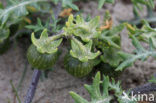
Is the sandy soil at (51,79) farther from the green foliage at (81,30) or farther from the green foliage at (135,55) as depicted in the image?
the green foliage at (81,30)

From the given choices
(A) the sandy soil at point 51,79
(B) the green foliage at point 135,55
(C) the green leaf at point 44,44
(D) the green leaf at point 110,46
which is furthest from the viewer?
(A) the sandy soil at point 51,79

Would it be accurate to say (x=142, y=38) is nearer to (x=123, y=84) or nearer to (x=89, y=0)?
(x=123, y=84)

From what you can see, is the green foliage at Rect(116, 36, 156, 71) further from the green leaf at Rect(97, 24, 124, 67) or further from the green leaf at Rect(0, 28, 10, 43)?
the green leaf at Rect(0, 28, 10, 43)

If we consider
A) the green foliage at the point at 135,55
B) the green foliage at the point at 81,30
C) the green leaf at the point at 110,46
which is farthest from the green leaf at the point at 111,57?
the green foliage at the point at 81,30

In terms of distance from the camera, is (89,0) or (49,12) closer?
(49,12)

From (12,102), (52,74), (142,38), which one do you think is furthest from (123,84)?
(12,102)


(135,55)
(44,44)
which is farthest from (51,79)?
(135,55)

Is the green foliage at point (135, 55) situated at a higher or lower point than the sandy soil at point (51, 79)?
higher

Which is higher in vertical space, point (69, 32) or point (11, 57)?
point (69, 32)

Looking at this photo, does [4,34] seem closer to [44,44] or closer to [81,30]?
[44,44]

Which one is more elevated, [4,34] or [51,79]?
[4,34]

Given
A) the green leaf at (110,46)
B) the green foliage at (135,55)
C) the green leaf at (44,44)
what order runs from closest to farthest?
1. the green leaf at (44,44)
2. the green foliage at (135,55)
3. the green leaf at (110,46)
